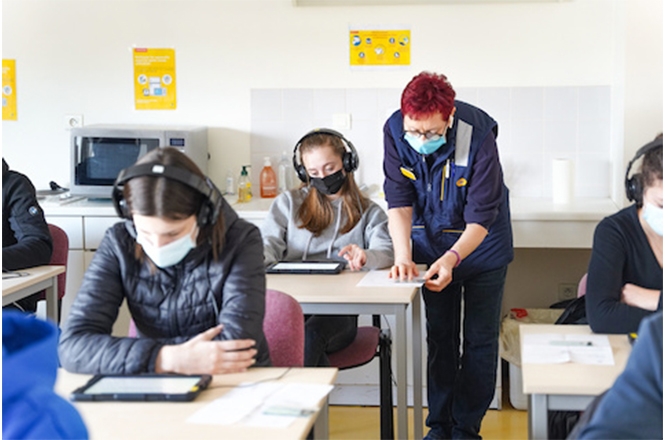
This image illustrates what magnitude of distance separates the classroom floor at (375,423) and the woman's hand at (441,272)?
0.90 m

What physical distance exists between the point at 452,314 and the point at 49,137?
2.59m

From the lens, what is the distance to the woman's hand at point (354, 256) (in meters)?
3.34

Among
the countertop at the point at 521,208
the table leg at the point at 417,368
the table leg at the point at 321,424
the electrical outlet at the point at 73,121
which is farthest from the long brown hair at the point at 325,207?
the electrical outlet at the point at 73,121

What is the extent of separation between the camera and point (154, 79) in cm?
488

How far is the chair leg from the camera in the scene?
3.28 m

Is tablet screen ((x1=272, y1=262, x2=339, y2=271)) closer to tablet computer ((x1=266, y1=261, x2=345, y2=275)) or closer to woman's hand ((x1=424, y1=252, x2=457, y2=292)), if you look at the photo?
tablet computer ((x1=266, y1=261, x2=345, y2=275))

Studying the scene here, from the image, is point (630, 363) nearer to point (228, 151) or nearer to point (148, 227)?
point (148, 227)

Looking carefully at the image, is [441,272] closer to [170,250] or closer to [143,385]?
[170,250]

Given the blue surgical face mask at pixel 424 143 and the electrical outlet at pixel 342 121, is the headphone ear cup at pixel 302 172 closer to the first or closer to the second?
the blue surgical face mask at pixel 424 143

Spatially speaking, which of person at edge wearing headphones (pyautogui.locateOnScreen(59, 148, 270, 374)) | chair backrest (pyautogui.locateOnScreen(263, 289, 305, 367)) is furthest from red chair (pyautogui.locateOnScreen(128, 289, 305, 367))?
person at edge wearing headphones (pyautogui.locateOnScreen(59, 148, 270, 374))

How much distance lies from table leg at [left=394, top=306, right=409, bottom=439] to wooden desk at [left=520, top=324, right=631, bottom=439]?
823 mm

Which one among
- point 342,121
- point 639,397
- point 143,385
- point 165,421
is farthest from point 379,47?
point 639,397

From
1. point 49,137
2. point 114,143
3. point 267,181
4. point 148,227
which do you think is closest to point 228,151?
point 267,181

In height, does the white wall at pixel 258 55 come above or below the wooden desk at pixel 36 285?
above
